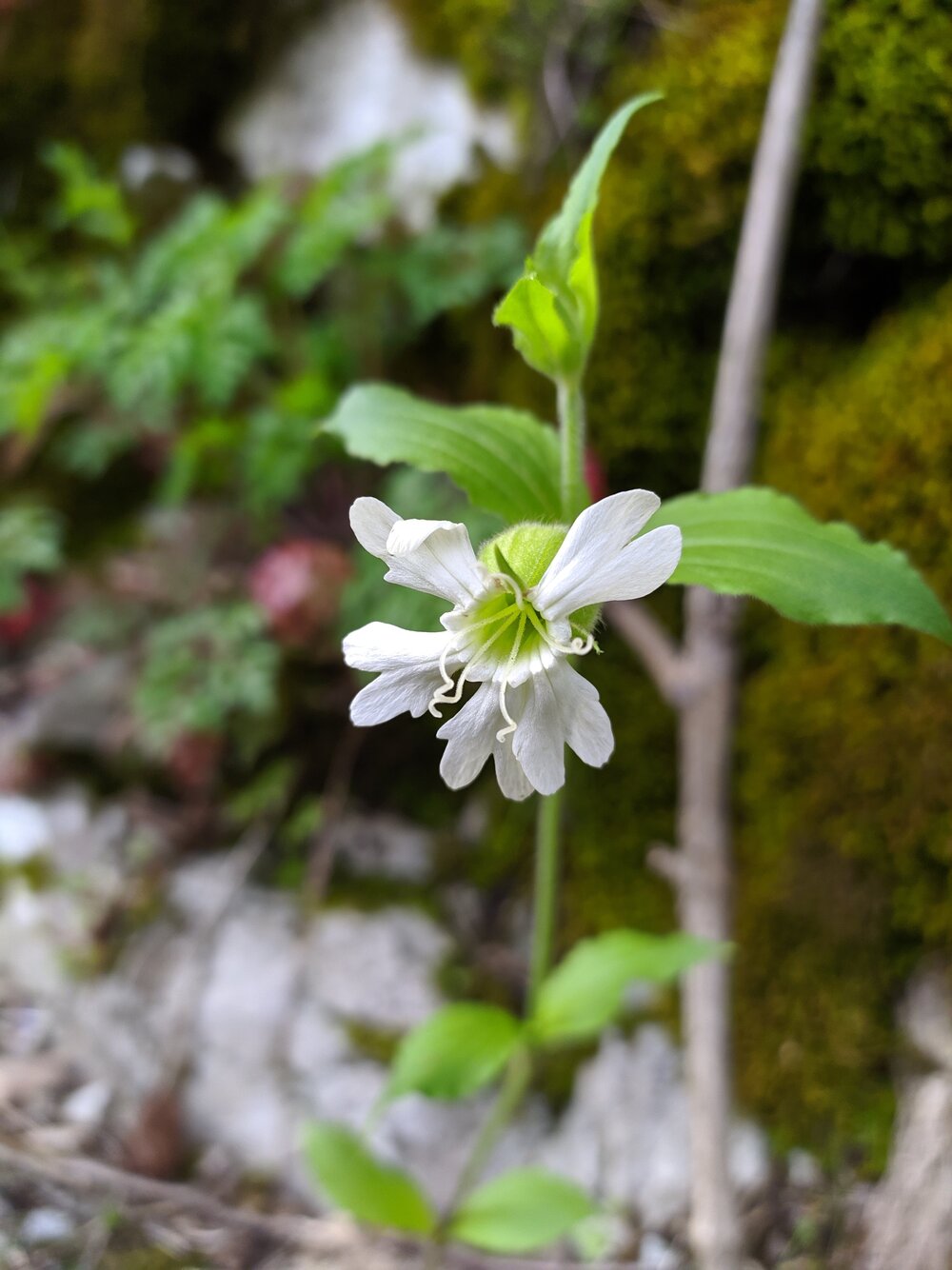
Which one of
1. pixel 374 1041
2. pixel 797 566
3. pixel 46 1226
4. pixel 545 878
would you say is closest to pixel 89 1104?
pixel 46 1226

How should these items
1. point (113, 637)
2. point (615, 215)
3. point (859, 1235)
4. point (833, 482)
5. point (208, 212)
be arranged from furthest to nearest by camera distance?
1. point (113, 637)
2. point (208, 212)
3. point (615, 215)
4. point (833, 482)
5. point (859, 1235)

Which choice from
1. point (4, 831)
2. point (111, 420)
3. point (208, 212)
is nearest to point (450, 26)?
point (208, 212)

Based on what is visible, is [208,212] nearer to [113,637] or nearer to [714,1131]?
[113,637]

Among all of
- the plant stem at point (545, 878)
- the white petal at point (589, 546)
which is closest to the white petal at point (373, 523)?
the white petal at point (589, 546)

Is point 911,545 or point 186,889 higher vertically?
point 911,545

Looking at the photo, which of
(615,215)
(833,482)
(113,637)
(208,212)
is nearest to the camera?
(833,482)

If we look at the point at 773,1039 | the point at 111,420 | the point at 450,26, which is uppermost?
the point at 450,26

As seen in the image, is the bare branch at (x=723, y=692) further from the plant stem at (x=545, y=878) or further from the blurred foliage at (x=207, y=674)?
the blurred foliage at (x=207, y=674)

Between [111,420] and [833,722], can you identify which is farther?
[111,420]
